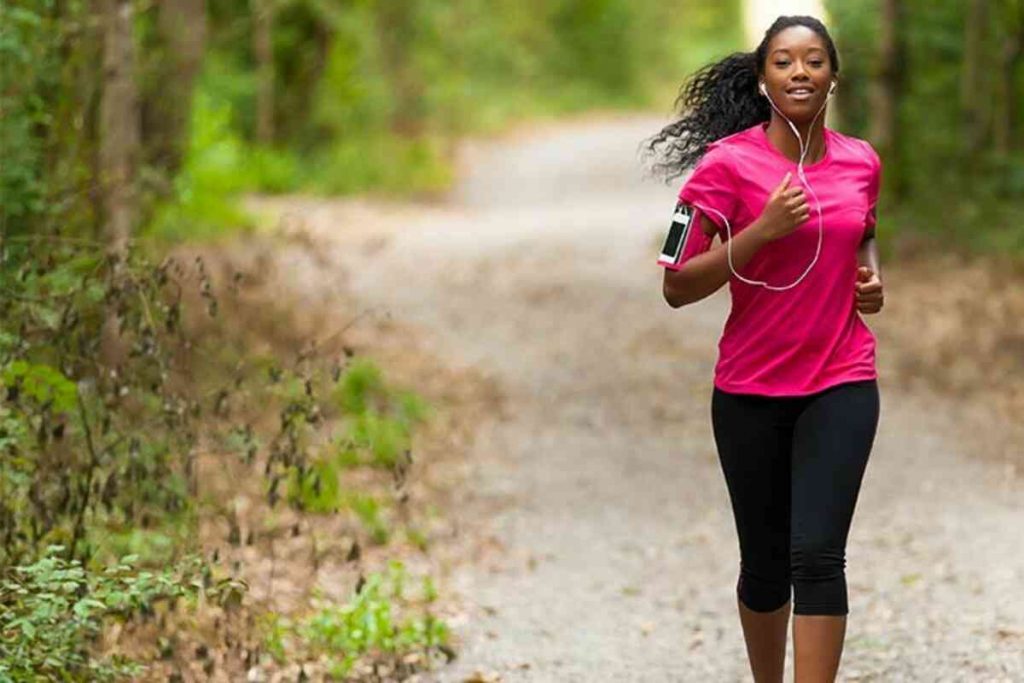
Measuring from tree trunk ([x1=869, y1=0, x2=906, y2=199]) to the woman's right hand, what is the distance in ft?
40.4

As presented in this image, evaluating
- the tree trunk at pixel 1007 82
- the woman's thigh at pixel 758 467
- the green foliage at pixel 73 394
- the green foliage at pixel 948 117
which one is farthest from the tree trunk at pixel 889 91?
the woman's thigh at pixel 758 467

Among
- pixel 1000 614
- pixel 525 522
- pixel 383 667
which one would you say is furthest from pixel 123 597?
pixel 525 522

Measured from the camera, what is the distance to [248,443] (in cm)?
601

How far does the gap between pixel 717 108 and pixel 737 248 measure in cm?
64

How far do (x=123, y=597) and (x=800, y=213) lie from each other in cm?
218

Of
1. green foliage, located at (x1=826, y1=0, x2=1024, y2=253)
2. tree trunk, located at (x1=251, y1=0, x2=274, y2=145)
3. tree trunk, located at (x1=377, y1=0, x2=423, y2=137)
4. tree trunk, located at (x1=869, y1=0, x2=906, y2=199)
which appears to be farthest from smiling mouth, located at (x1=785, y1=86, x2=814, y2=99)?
tree trunk, located at (x1=377, y1=0, x2=423, y2=137)

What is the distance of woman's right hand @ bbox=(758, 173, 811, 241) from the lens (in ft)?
14.0

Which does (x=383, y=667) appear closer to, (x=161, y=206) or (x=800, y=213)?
(x=800, y=213)

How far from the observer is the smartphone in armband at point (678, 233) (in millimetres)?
4441

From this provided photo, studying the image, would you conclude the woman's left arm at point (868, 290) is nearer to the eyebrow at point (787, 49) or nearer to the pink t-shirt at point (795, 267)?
the pink t-shirt at point (795, 267)

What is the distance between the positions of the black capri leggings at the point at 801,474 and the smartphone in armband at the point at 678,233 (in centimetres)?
42

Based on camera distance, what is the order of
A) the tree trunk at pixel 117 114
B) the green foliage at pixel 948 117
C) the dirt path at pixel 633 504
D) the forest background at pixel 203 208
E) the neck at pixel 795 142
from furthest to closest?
the green foliage at pixel 948 117 → the tree trunk at pixel 117 114 → the dirt path at pixel 633 504 → the forest background at pixel 203 208 → the neck at pixel 795 142

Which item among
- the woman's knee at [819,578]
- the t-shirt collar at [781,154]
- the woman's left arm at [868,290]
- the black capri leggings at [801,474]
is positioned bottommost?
the woman's knee at [819,578]

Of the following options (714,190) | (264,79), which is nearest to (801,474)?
(714,190)
